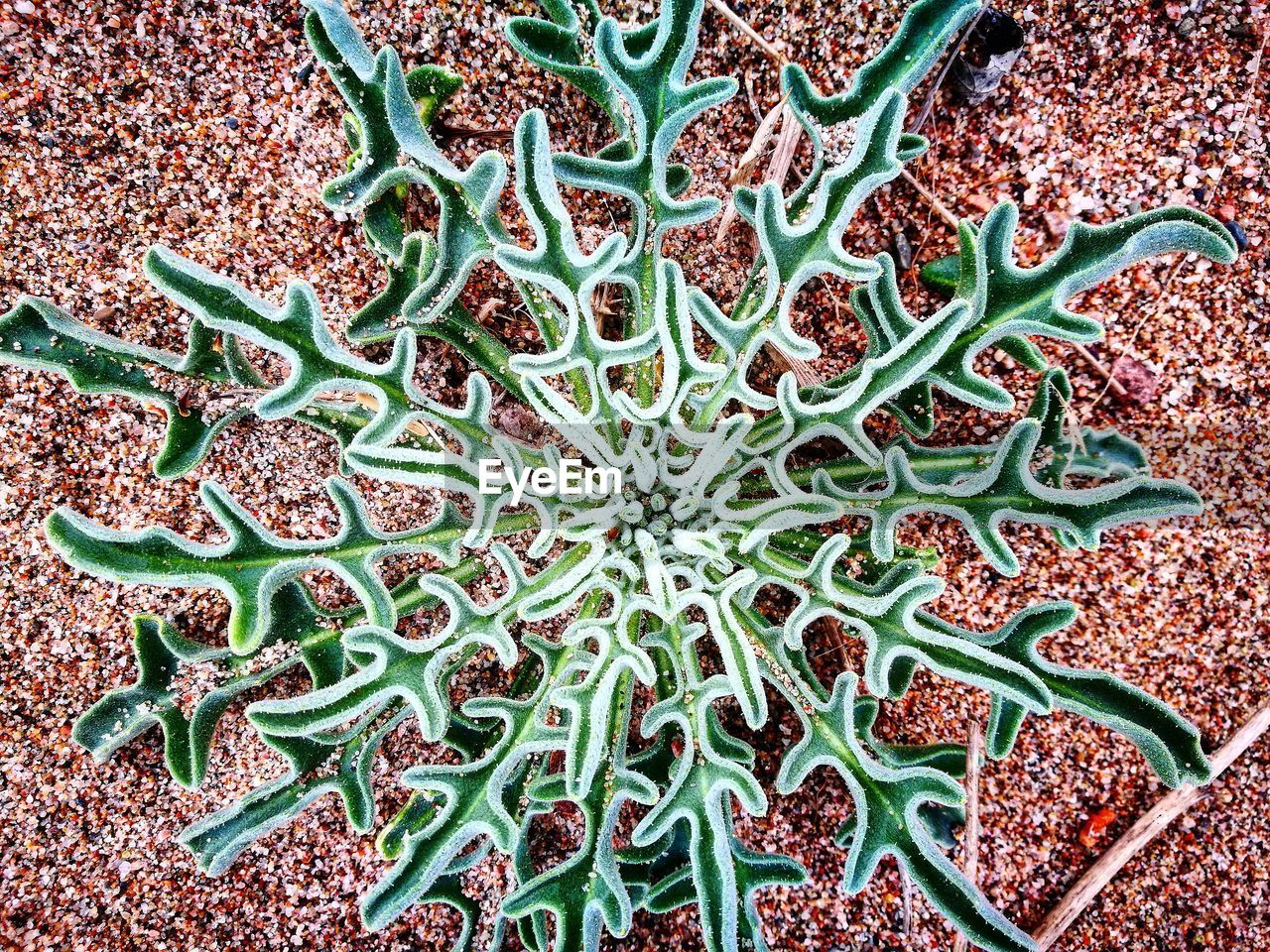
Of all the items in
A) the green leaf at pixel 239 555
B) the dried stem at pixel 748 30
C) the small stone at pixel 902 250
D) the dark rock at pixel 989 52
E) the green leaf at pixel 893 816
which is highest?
the dark rock at pixel 989 52

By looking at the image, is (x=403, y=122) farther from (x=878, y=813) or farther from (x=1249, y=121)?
(x=1249, y=121)

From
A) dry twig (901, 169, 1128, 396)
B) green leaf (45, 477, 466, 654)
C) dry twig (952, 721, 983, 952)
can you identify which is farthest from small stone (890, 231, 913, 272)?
green leaf (45, 477, 466, 654)

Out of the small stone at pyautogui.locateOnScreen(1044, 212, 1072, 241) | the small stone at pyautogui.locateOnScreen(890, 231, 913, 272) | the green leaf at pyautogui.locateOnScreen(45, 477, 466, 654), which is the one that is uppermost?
the small stone at pyautogui.locateOnScreen(1044, 212, 1072, 241)

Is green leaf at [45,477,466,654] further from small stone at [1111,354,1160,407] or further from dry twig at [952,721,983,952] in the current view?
small stone at [1111,354,1160,407]

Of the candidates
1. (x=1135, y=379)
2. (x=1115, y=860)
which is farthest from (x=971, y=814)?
(x=1135, y=379)

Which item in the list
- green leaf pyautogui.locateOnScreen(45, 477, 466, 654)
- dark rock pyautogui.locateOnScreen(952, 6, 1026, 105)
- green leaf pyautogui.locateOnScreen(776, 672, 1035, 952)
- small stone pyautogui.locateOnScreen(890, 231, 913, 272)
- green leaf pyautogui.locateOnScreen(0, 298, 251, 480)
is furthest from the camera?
small stone pyautogui.locateOnScreen(890, 231, 913, 272)

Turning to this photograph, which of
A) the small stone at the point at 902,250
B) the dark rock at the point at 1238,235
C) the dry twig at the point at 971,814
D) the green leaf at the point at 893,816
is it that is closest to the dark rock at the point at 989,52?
the small stone at the point at 902,250

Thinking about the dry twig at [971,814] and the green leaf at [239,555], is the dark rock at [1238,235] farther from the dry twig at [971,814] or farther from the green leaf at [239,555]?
the green leaf at [239,555]

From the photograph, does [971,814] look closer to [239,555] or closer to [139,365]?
[239,555]
